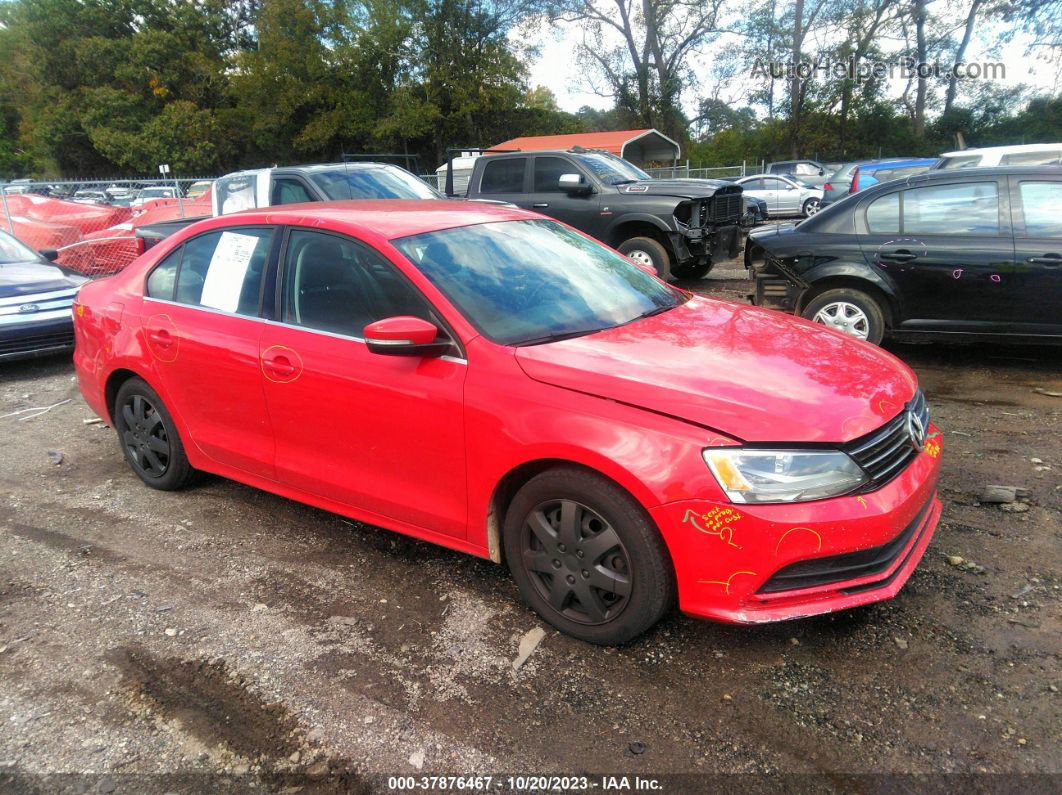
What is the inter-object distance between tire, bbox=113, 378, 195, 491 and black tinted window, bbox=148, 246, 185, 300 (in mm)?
525

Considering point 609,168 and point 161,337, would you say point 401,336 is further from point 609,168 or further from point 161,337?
point 609,168

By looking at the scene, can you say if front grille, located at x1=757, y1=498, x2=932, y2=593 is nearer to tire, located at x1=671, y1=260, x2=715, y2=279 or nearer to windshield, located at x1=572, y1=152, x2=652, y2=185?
tire, located at x1=671, y1=260, x2=715, y2=279

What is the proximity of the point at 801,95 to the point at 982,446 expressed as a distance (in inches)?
1649

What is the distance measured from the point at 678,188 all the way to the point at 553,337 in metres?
7.51

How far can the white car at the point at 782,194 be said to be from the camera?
75.4ft

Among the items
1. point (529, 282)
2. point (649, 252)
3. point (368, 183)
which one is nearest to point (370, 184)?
point (368, 183)

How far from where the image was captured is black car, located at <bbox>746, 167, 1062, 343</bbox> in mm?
5652

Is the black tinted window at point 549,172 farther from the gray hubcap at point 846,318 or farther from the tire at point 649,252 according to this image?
the gray hubcap at point 846,318

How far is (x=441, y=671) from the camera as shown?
9.16ft

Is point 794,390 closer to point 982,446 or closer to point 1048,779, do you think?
point 1048,779

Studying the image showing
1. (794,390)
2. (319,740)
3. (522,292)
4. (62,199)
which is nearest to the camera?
(319,740)

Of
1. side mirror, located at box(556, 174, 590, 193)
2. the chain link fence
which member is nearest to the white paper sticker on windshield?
side mirror, located at box(556, 174, 590, 193)

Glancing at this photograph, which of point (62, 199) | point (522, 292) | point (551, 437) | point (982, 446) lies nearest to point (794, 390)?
point (551, 437)

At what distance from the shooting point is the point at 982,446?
4.66 meters
